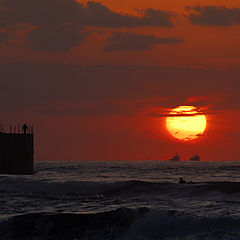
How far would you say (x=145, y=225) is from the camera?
21.8 metres

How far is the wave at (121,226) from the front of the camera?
797 inches

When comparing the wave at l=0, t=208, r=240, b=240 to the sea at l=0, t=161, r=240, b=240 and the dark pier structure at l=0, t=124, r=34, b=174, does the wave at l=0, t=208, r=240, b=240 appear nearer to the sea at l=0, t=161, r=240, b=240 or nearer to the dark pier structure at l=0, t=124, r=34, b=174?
the sea at l=0, t=161, r=240, b=240

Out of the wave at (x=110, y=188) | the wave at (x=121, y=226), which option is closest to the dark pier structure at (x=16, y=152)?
the wave at (x=110, y=188)

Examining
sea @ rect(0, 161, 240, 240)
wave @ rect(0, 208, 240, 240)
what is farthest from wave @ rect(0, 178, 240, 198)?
wave @ rect(0, 208, 240, 240)

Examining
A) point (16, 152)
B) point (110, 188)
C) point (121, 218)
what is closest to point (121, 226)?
point (121, 218)

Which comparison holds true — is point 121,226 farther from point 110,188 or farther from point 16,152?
point 16,152

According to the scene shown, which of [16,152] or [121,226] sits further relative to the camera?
[16,152]

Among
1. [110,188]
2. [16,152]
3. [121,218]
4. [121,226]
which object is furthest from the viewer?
[16,152]

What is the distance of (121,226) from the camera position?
855 inches

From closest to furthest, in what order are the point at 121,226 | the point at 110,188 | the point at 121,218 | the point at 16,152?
1. the point at 121,226
2. the point at 121,218
3. the point at 110,188
4. the point at 16,152

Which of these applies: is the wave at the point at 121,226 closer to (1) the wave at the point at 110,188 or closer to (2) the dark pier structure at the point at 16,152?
(1) the wave at the point at 110,188

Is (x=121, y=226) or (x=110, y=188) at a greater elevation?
(x=121, y=226)

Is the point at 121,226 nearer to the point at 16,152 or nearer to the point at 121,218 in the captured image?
the point at 121,218

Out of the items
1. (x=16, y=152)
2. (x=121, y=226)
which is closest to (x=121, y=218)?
(x=121, y=226)
